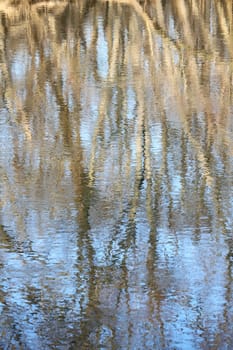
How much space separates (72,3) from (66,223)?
59.6 ft

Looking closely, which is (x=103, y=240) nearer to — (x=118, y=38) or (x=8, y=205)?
(x=8, y=205)

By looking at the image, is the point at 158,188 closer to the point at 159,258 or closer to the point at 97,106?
the point at 159,258

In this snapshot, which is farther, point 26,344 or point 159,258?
point 159,258

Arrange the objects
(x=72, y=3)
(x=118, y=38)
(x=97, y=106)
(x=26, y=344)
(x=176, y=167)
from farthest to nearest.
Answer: (x=72, y=3) → (x=118, y=38) → (x=97, y=106) → (x=176, y=167) → (x=26, y=344)

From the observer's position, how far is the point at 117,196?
8.39 metres

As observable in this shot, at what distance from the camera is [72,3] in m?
25.0

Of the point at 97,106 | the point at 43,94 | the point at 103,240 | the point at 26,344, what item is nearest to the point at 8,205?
the point at 103,240

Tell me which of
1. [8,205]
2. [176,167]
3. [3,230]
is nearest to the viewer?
[3,230]

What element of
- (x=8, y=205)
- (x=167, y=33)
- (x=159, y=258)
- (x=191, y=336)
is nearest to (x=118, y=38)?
(x=167, y=33)

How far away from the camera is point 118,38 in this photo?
57.6ft

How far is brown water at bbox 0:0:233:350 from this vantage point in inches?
226

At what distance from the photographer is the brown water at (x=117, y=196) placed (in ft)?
18.8

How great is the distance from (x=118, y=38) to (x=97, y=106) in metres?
5.82

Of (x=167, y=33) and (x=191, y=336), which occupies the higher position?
(x=191, y=336)
